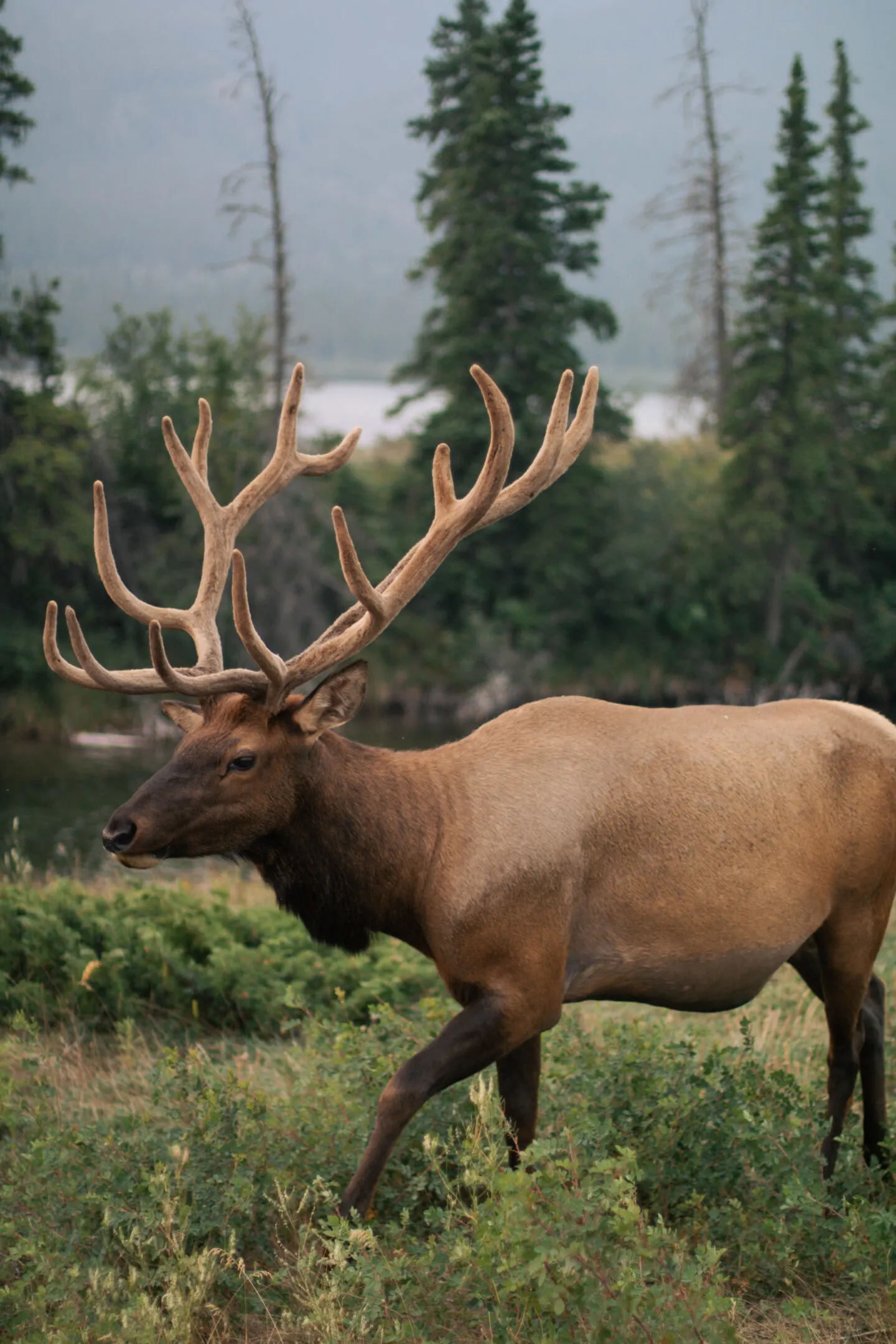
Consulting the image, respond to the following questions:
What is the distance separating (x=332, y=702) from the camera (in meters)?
4.11

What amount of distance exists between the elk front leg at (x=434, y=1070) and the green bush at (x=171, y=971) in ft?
6.64

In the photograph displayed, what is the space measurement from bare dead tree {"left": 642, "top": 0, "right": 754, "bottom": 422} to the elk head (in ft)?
94.5

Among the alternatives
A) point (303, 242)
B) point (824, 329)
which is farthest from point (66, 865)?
point (303, 242)

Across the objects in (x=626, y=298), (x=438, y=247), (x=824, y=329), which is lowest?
(x=824, y=329)

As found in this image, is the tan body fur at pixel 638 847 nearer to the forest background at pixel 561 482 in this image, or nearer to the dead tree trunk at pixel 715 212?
the forest background at pixel 561 482

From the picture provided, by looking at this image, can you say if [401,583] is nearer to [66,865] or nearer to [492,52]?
[66,865]

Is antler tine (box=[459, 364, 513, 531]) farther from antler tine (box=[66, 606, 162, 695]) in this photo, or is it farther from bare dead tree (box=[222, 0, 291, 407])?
bare dead tree (box=[222, 0, 291, 407])

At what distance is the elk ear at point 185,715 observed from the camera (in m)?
4.23

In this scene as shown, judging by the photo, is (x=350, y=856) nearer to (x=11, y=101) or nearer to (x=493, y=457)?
(x=493, y=457)

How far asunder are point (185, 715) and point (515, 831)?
111 centimetres

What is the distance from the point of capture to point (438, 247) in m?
28.4

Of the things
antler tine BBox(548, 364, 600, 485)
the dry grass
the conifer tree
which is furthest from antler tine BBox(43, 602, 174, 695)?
the conifer tree

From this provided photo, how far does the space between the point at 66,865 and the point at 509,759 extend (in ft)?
32.3

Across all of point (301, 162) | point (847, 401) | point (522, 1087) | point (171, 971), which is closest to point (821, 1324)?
point (522, 1087)
